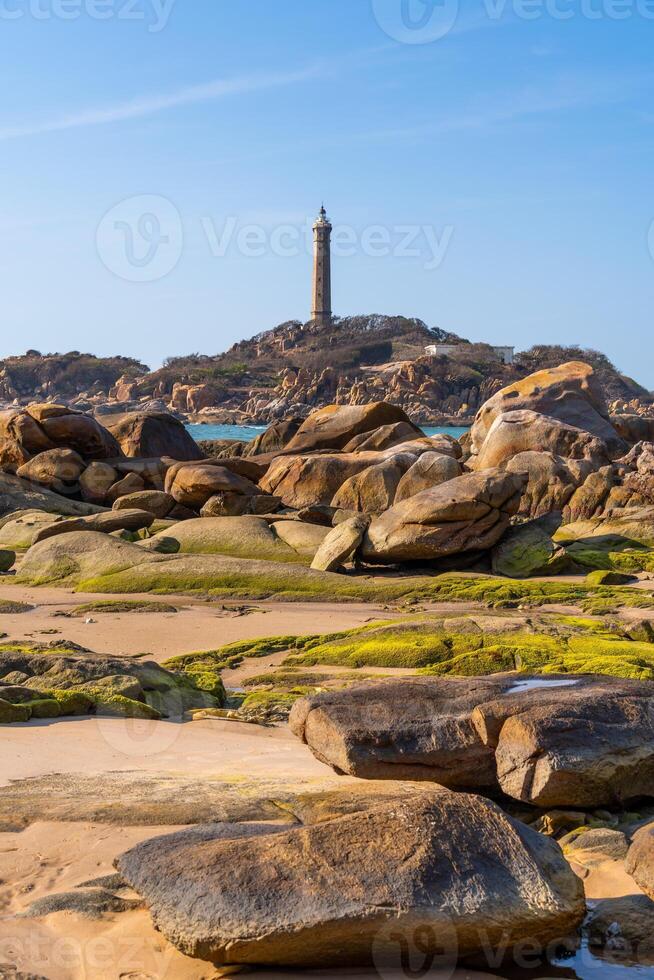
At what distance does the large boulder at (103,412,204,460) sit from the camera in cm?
3119

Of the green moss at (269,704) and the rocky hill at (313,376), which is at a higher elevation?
the green moss at (269,704)

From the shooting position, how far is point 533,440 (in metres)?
27.1

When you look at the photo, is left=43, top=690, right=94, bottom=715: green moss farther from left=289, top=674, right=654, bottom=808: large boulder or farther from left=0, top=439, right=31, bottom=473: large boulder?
left=0, top=439, right=31, bottom=473: large boulder

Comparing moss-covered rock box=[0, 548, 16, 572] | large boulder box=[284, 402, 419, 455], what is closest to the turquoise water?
large boulder box=[284, 402, 419, 455]

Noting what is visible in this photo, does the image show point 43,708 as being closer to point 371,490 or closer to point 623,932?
point 623,932

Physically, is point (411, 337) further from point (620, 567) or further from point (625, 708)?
point (625, 708)

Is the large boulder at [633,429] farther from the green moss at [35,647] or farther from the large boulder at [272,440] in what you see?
the green moss at [35,647]

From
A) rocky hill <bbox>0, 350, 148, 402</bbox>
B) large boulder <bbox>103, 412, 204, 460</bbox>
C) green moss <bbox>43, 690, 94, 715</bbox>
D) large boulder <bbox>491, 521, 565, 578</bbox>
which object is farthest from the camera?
rocky hill <bbox>0, 350, 148, 402</bbox>

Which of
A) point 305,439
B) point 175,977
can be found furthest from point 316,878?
point 305,439

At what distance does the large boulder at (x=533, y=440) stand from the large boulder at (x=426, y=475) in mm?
4316

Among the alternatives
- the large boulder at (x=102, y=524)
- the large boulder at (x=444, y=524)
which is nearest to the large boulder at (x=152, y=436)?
the large boulder at (x=102, y=524)

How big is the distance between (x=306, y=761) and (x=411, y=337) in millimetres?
122448

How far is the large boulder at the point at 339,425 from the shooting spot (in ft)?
97.0

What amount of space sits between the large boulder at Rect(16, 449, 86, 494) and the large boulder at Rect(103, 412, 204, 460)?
11.8 feet
